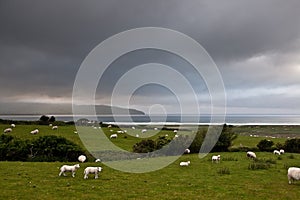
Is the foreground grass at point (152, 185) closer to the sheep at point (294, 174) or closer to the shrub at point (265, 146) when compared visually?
the sheep at point (294, 174)

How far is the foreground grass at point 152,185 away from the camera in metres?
16.5

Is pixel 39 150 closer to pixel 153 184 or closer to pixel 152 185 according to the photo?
pixel 153 184

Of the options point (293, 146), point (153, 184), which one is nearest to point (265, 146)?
point (293, 146)

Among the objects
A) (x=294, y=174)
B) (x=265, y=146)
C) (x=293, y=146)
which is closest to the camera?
(x=294, y=174)

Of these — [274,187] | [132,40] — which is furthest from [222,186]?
[132,40]

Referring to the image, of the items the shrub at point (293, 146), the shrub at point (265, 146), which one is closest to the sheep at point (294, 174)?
the shrub at point (265, 146)

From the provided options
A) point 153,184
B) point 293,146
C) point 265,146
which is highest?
point 293,146

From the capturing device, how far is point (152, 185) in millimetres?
19656

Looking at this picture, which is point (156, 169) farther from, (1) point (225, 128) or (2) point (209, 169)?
(1) point (225, 128)

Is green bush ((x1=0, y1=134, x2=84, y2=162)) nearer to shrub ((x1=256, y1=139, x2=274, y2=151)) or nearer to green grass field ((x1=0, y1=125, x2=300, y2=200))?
green grass field ((x1=0, y1=125, x2=300, y2=200))

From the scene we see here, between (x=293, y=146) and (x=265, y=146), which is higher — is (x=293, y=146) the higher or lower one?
the higher one

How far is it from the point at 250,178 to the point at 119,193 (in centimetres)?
1050

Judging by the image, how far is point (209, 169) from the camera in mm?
26859

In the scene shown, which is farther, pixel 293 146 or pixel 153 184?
pixel 293 146
